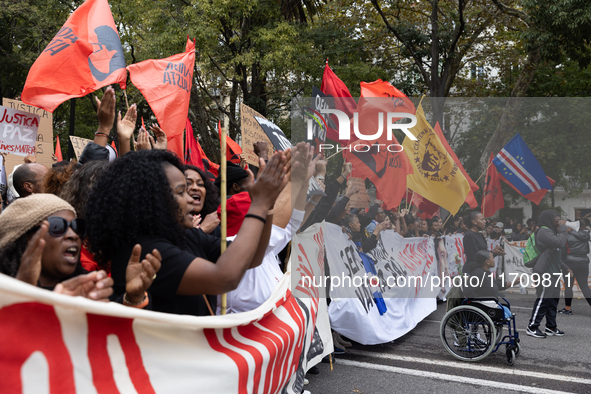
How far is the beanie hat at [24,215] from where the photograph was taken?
1741mm

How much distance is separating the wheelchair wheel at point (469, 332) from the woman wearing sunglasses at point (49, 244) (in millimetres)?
4709

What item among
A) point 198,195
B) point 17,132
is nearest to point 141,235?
point 198,195

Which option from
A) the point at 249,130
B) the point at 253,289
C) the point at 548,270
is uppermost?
the point at 249,130

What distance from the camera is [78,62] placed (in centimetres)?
475

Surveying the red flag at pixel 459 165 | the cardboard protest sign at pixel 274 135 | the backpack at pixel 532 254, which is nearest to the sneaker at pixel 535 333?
the backpack at pixel 532 254

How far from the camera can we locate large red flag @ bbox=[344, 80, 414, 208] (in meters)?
6.68

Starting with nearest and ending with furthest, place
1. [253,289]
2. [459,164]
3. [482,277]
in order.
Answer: [253,289]
[482,277]
[459,164]

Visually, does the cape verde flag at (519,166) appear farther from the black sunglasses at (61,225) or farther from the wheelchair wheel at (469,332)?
the black sunglasses at (61,225)

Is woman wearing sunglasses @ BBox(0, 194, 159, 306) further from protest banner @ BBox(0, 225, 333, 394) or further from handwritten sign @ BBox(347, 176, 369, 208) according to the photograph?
handwritten sign @ BBox(347, 176, 369, 208)

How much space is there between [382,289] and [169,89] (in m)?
3.61

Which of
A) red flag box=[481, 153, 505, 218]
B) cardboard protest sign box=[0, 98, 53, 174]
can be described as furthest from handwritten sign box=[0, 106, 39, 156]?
red flag box=[481, 153, 505, 218]

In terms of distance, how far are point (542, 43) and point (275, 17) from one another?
686 cm

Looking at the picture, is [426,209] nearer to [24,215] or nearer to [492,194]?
[492,194]

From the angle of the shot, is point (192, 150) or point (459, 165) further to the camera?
point (459, 165)
